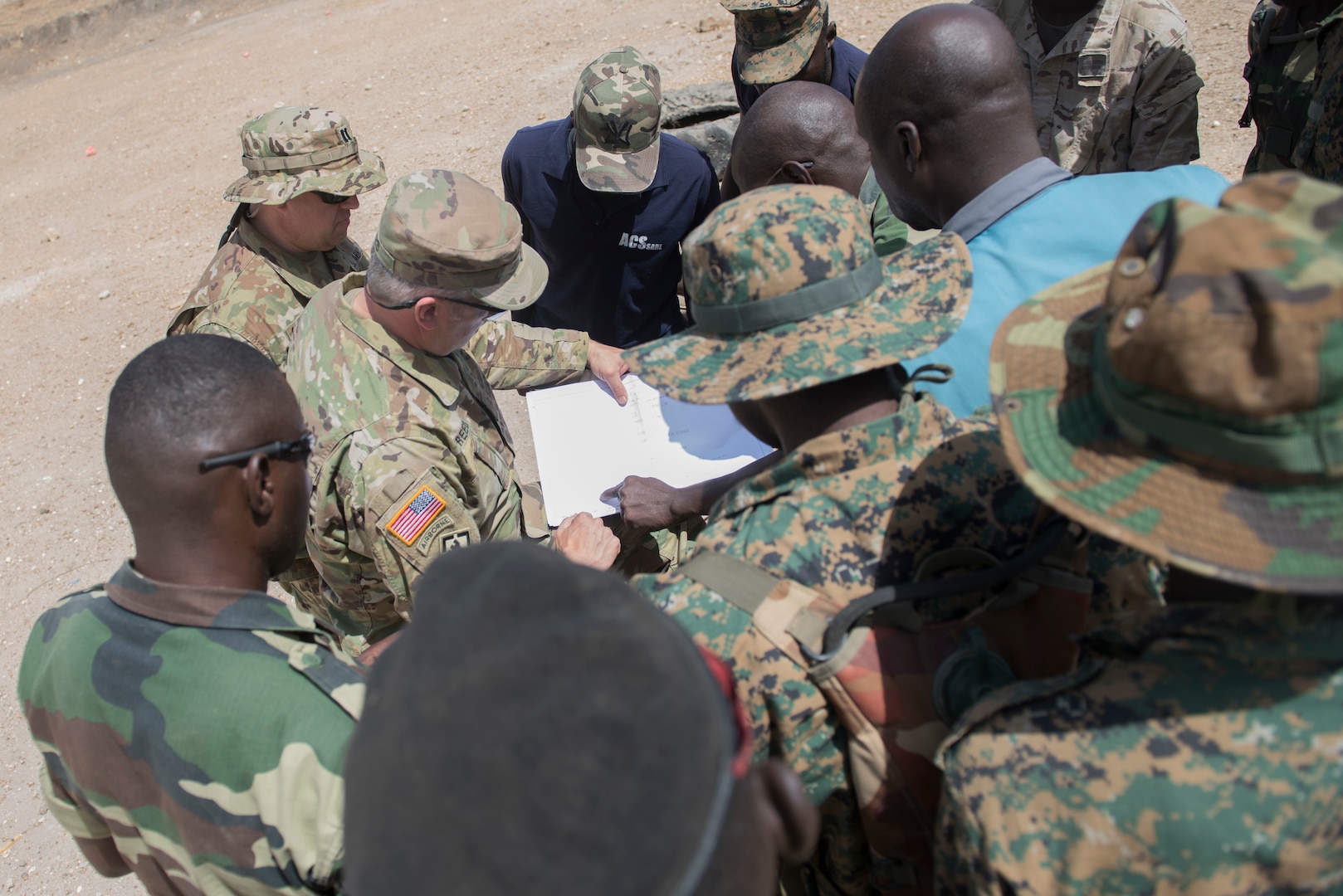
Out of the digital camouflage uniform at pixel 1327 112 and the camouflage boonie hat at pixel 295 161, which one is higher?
the camouflage boonie hat at pixel 295 161

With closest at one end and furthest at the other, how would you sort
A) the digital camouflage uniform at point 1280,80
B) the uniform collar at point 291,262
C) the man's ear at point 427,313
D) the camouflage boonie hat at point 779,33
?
the man's ear at point 427,313
the uniform collar at point 291,262
the digital camouflage uniform at point 1280,80
the camouflage boonie hat at point 779,33

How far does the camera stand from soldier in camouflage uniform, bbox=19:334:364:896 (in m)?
1.42

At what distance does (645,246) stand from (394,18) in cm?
953

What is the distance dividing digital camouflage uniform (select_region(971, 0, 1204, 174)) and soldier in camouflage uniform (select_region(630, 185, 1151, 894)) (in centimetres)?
232

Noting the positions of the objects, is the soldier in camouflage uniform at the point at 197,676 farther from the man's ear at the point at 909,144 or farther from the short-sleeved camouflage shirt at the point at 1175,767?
the man's ear at the point at 909,144

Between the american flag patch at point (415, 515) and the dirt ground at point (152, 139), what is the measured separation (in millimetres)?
1926

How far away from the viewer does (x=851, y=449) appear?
4.76 ft

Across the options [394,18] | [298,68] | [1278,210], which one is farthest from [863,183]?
[394,18]

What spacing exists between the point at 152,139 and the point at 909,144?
10010 mm

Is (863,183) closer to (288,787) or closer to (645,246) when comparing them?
(645,246)

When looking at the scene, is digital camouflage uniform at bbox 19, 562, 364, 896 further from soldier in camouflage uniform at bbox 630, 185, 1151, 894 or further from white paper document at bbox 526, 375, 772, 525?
white paper document at bbox 526, 375, 772, 525

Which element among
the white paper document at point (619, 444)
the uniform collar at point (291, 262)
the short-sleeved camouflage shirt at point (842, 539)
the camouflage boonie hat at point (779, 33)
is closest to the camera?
the short-sleeved camouflage shirt at point (842, 539)

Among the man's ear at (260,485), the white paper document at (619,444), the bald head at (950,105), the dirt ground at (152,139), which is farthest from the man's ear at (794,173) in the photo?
the dirt ground at (152,139)

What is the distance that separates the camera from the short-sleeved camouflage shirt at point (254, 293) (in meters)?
3.19
